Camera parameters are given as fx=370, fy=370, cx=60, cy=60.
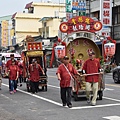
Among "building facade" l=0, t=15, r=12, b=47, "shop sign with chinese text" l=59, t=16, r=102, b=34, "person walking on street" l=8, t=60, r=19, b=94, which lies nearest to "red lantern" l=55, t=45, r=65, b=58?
"shop sign with chinese text" l=59, t=16, r=102, b=34

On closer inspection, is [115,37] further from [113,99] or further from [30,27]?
[30,27]

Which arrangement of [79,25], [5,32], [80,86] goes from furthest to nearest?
[5,32] < [79,25] < [80,86]

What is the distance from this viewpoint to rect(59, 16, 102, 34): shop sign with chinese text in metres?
15.0

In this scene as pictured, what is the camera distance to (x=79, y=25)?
15039mm

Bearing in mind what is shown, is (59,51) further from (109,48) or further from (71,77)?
(109,48)

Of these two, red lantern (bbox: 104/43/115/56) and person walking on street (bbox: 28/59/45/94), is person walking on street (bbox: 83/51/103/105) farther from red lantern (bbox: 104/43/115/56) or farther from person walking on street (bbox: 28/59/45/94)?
person walking on street (bbox: 28/59/45/94)

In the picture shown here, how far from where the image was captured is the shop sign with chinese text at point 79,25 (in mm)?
14961

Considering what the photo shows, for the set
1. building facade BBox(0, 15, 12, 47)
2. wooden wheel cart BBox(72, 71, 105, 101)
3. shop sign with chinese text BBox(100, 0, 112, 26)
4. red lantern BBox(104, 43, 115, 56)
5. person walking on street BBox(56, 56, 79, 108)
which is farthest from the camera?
building facade BBox(0, 15, 12, 47)

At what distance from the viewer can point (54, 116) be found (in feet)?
36.5

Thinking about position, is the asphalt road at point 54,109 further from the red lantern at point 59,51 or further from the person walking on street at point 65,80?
the red lantern at point 59,51

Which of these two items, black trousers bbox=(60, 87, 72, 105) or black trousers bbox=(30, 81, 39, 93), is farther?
black trousers bbox=(30, 81, 39, 93)

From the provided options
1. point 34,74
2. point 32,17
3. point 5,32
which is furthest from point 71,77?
point 5,32

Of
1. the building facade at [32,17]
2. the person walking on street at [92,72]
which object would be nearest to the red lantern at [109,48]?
the person walking on street at [92,72]

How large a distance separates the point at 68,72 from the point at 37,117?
2.42 metres
